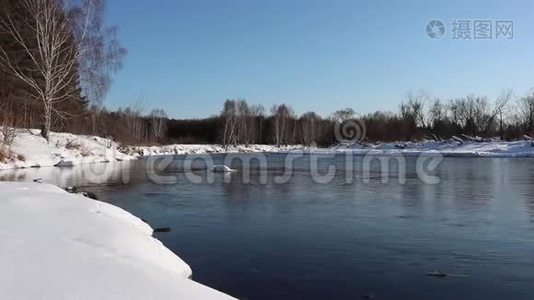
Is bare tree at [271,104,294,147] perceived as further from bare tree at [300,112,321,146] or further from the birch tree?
the birch tree

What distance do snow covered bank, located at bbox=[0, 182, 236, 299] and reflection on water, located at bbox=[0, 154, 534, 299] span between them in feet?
3.60

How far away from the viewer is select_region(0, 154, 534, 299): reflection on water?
6.06 metres

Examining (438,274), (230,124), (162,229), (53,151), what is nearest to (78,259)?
(438,274)

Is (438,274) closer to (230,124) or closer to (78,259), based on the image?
(78,259)

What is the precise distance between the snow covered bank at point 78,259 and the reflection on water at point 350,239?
1098 mm

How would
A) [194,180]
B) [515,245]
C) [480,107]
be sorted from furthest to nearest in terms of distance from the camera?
[480,107]
[194,180]
[515,245]

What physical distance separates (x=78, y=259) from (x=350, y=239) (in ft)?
16.0

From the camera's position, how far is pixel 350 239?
27.8 ft

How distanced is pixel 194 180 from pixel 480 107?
6778 cm

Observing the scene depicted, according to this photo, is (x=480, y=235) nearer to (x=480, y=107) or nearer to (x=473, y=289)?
(x=473, y=289)

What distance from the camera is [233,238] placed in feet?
28.3

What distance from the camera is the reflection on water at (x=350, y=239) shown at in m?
6.06

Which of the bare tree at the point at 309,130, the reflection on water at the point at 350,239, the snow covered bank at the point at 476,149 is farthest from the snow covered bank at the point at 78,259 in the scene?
the bare tree at the point at 309,130

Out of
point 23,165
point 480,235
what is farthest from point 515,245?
point 23,165
